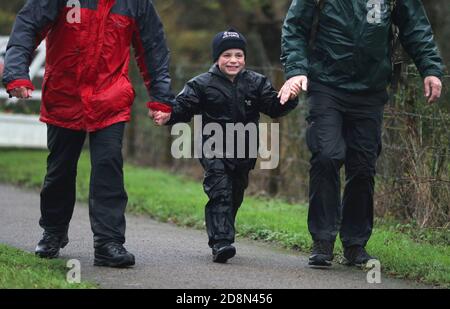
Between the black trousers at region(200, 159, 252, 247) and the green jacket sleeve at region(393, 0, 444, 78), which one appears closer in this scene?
the green jacket sleeve at region(393, 0, 444, 78)

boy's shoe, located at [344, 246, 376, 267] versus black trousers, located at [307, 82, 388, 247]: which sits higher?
black trousers, located at [307, 82, 388, 247]

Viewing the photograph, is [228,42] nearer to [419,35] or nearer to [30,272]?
[419,35]

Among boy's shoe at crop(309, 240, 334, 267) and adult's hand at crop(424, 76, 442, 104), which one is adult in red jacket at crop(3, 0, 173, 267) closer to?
boy's shoe at crop(309, 240, 334, 267)

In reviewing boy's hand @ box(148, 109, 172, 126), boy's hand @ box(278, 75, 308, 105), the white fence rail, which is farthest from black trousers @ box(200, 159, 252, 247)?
the white fence rail

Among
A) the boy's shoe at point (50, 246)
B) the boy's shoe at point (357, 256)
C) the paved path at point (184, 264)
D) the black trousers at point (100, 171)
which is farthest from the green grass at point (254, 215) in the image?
the boy's shoe at point (50, 246)

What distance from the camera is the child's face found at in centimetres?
800

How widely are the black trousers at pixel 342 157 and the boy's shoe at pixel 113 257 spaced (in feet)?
4.21

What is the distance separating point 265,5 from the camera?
17250mm

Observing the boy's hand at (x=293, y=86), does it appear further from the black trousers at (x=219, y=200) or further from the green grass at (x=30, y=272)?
the green grass at (x=30, y=272)

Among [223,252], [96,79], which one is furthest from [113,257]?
[96,79]

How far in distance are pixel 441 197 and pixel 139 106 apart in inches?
333

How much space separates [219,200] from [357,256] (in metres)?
1.06

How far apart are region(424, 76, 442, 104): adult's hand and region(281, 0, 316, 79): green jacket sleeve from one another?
843mm
